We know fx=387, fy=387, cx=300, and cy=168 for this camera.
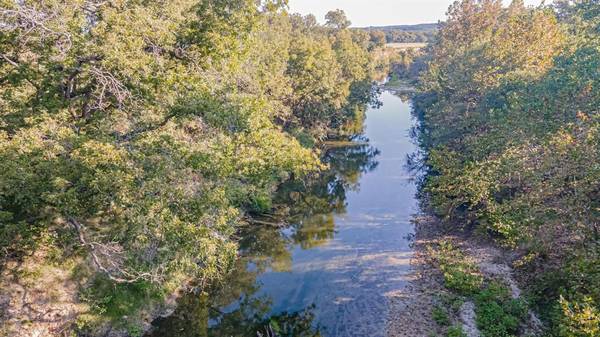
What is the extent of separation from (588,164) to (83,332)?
2246 centimetres

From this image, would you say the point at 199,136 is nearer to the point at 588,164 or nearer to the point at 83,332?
the point at 83,332

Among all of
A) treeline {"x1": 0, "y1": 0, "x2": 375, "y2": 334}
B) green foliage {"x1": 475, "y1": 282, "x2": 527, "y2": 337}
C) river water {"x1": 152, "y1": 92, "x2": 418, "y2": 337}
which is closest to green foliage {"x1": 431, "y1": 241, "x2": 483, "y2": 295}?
green foliage {"x1": 475, "y1": 282, "x2": 527, "y2": 337}

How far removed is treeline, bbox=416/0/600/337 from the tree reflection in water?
883 cm

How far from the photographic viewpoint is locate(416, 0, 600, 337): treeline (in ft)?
50.7

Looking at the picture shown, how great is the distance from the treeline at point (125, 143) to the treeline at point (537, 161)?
36.1ft

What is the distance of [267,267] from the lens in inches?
919

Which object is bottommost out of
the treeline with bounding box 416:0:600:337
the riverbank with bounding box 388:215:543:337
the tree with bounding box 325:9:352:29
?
the riverbank with bounding box 388:215:543:337

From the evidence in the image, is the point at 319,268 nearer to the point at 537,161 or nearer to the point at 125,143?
the point at 537,161

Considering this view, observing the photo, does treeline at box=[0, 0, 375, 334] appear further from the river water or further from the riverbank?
the riverbank

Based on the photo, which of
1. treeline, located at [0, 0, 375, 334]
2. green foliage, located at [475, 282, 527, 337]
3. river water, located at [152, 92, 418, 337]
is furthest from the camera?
river water, located at [152, 92, 418, 337]

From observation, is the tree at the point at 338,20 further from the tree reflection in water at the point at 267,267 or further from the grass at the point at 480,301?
the grass at the point at 480,301

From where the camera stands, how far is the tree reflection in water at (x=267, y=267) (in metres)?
17.9

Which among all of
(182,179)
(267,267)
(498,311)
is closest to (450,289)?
(498,311)

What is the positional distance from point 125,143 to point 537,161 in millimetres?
19695
